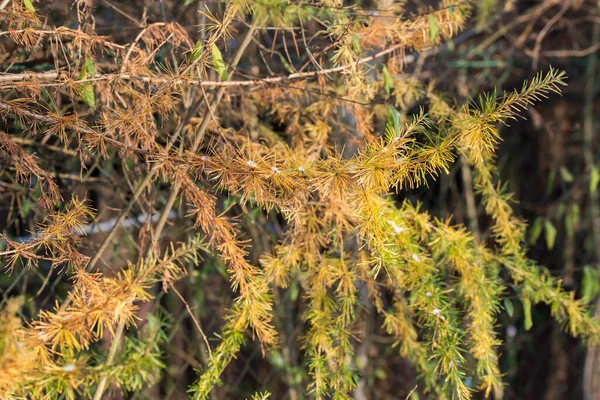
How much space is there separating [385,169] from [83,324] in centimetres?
44

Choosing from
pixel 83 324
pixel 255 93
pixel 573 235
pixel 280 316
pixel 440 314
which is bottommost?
pixel 573 235

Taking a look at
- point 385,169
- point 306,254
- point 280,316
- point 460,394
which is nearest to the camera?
point 385,169

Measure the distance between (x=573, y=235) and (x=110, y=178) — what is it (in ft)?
5.76

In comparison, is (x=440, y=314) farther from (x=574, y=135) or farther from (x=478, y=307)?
(x=574, y=135)

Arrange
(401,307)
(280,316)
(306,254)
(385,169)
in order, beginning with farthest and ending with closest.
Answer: (280,316) < (401,307) < (306,254) < (385,169)

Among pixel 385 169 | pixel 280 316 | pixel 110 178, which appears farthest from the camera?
pixel 280 316

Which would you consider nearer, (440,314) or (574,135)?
(440,314)

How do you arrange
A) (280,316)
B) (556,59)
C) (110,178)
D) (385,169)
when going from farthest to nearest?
(556,59) → (280,316) → (110,178) → (385,169)

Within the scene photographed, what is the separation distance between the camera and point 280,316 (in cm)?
167

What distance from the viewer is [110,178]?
1.30 meters

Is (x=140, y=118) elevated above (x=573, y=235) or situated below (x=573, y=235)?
above

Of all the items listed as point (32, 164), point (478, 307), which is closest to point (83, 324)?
point (32, 164)

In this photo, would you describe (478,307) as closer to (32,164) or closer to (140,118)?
(140,118)

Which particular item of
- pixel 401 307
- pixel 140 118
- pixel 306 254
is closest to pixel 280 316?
pixel 401 307
